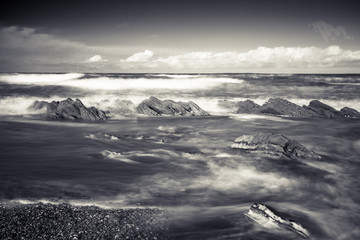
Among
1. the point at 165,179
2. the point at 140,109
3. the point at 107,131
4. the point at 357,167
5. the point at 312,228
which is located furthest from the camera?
the point at 140,109

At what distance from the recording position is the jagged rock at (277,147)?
10164 millimetres

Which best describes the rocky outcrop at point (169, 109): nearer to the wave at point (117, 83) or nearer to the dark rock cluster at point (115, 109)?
the dark rock cluster at point (115, 109)


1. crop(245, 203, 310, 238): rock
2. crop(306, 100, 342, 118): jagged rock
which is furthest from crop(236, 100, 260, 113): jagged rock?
crop(245, 203, 310, 238): rock

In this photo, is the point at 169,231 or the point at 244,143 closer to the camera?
the point at 169,231

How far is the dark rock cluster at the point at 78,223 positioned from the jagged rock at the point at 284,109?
58.5 feet

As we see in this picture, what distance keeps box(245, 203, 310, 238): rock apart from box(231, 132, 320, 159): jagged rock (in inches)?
195

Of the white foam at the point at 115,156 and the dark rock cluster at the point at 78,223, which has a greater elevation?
the dark rock cluster at the point at 78,223

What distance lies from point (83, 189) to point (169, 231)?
9.72ft

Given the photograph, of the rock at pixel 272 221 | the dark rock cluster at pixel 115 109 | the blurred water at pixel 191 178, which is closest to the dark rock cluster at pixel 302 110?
the dark rock cluster at pixel 115 109

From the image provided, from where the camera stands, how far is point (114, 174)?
8.04 m

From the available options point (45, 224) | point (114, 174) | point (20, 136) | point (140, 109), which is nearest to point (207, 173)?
point (114, 174)

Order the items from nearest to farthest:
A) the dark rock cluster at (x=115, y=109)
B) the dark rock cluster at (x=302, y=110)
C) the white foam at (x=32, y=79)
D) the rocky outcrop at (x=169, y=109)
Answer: the dark rock cluster at (x=115, y=109) < the dark rock cluster at (x=302, y=110) < the rocky outcrop at (x=169, y=109) < the white foam at (x=32, y=79)

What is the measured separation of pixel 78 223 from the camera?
4703mm

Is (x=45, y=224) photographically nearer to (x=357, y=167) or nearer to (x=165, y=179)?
(x=165, y=179)
